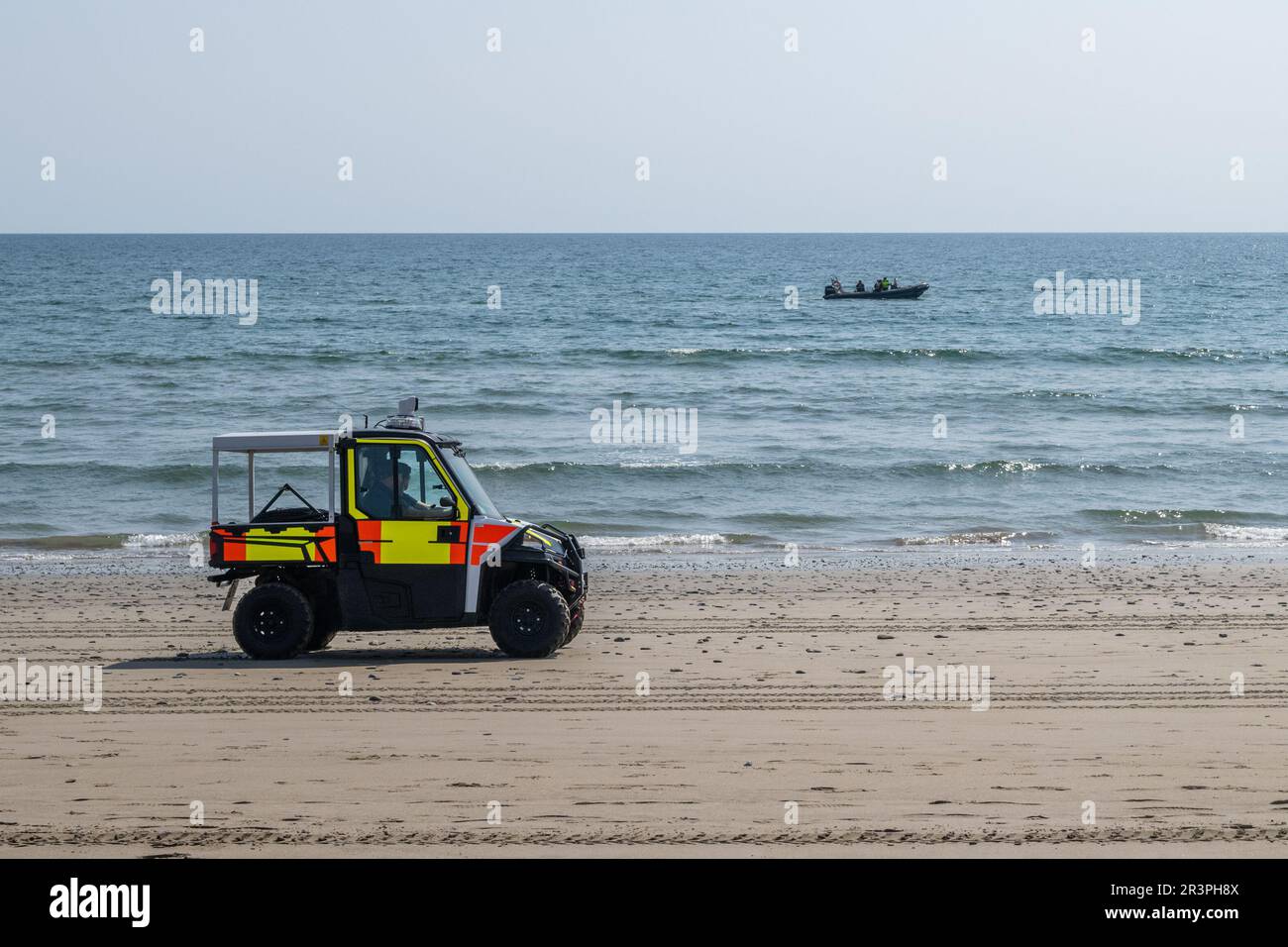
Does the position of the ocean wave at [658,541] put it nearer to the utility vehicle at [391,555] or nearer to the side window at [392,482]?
the utility vehicle at [391,555]

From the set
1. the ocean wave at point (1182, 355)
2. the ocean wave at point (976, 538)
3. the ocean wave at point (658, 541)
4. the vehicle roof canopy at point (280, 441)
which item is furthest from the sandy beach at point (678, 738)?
the ocean wave at point (1182, 355)

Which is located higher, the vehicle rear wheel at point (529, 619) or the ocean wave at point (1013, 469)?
the ocean wave at point (1013, 469)

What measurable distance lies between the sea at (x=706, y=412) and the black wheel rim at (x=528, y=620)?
23.2 feet

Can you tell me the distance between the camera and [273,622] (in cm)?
1140

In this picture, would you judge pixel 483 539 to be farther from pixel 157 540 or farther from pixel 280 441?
pixel 157 540

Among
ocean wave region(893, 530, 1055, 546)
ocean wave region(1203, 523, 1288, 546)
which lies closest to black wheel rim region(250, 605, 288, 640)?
ocean wave region(893, 530, 1055, 546)

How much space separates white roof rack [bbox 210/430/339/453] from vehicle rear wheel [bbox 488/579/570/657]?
1.85 metres

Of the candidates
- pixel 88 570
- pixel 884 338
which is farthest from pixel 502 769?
pixel 884 338

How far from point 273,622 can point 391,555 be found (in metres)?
1.14

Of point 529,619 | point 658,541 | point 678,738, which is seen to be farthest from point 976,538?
point 678,738

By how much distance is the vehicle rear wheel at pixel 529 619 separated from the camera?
11250mm

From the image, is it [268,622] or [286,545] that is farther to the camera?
[268,622]

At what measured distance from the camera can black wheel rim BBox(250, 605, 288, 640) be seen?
1138 cm

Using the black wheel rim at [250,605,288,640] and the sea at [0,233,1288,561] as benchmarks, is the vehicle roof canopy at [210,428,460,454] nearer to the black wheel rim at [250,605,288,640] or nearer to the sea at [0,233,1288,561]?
the black wheel rim at [250,605,288,640]
